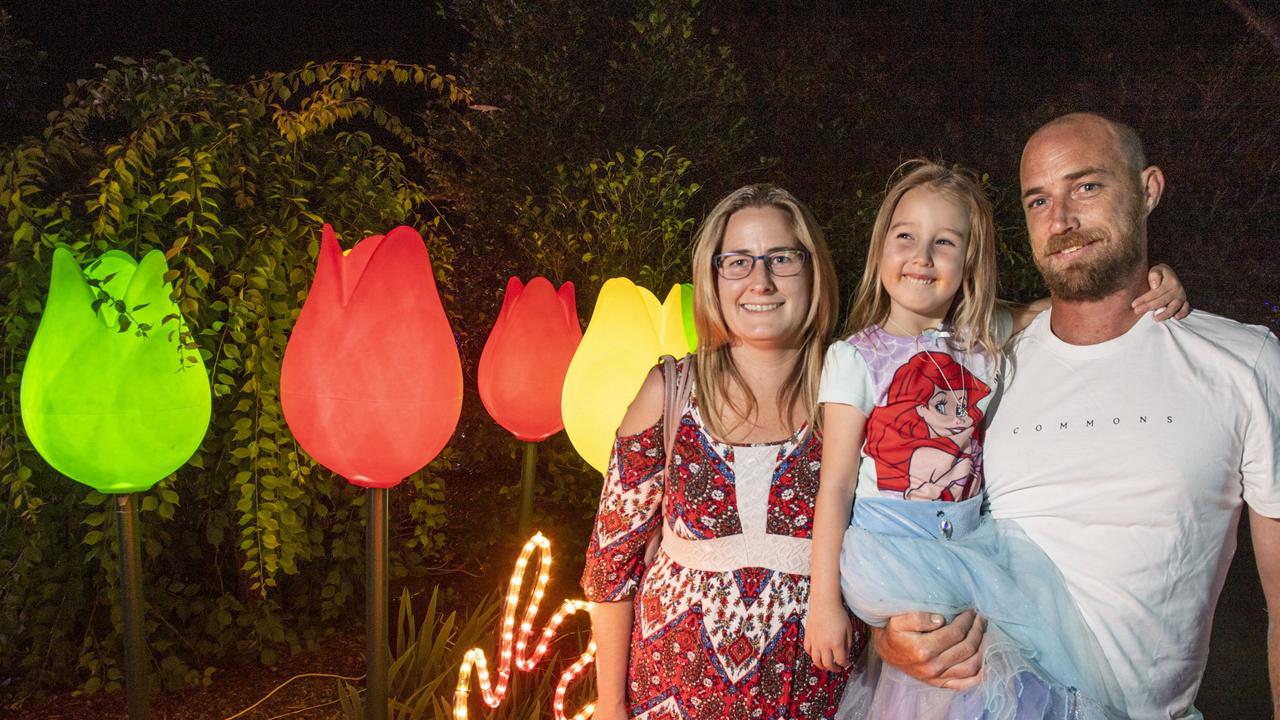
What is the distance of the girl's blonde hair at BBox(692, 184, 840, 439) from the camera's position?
1.85 m

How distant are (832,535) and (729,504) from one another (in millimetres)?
217

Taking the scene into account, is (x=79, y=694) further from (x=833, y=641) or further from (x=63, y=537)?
(x=833, y=641)

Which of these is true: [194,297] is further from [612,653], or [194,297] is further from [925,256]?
[925,256]

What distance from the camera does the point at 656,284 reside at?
4.38 metres

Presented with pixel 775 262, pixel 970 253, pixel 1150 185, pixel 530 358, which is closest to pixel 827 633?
pixel 775 262

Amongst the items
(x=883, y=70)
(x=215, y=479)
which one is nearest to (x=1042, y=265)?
(x=215, y=479)

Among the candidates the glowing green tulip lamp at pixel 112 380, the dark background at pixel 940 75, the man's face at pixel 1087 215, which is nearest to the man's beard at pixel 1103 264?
the man's face at pixel 1087 215

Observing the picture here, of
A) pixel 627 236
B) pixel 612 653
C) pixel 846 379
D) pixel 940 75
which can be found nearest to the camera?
pixel 846 379

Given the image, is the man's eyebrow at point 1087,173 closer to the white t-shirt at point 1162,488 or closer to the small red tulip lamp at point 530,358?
the white t-shirt at point 1162,488

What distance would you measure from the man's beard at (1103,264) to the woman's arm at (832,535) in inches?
19.2

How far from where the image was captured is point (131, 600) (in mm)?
2441

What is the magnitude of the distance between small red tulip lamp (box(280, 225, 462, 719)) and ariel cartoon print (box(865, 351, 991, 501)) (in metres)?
1.08

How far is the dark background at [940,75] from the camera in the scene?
6527 millimetres

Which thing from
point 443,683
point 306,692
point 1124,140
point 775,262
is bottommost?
point 306,692
